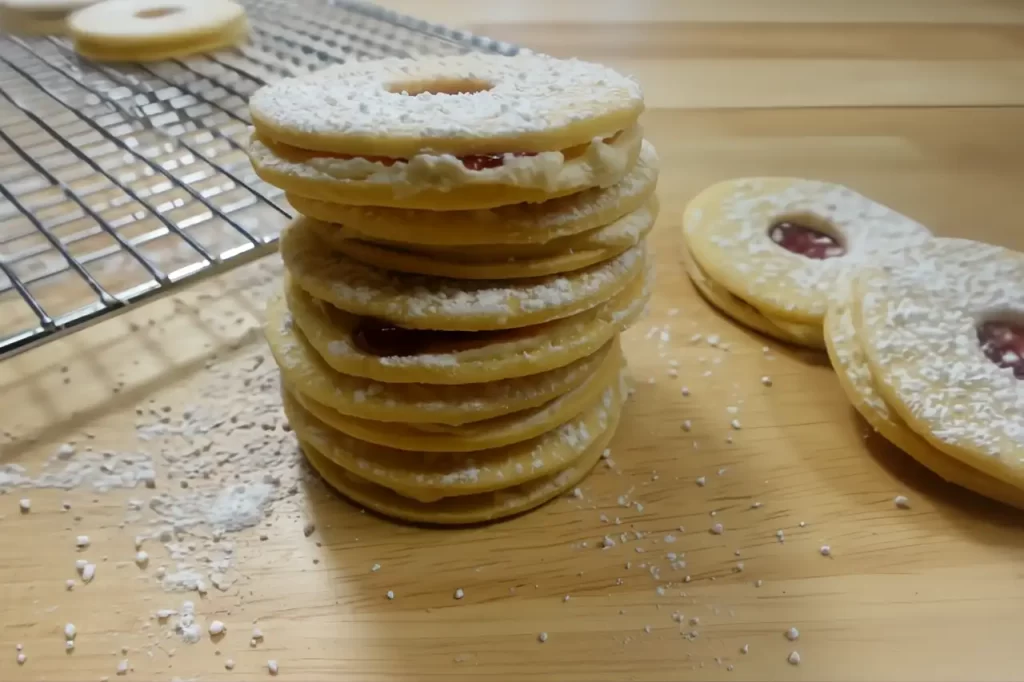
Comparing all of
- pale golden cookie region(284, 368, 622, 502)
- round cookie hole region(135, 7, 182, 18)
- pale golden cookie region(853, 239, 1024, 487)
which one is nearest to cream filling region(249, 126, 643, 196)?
pale golden cookie region(284, 368, 622, 502)

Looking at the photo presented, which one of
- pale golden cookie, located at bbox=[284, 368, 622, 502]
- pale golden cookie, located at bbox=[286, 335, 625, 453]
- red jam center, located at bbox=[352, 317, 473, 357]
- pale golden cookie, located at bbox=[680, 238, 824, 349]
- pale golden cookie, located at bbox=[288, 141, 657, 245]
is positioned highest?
pale golden cookie, located at bbox=[288, 141, 657, 245]

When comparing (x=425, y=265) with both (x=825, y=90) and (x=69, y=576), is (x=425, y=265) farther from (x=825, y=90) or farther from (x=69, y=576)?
(x=825, y=90)

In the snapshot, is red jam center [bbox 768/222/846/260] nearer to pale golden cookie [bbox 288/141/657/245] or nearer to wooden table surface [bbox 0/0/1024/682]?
wooden table surface [bbox 0/0/1024/682]

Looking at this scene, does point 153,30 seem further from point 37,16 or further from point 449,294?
point 449,294

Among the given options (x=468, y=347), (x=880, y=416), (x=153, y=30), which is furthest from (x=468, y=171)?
(x=153, y=30)

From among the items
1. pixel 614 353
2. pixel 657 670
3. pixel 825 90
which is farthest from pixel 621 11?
pixel 657 670
